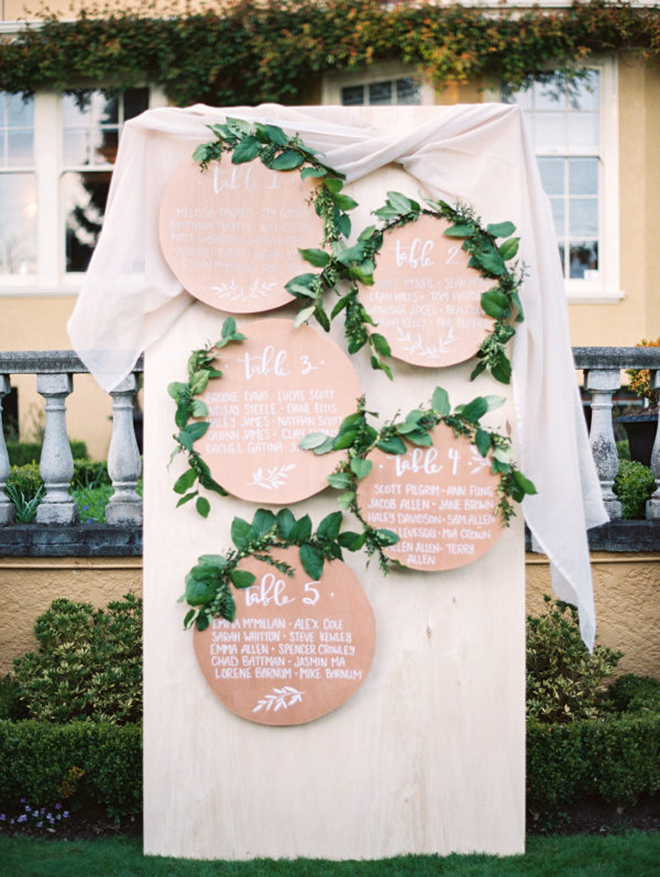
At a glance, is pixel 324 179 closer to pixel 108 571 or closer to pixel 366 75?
pixel 108 571

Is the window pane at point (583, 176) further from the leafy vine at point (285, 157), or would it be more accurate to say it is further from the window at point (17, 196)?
the leafy vine at point (285, 157)

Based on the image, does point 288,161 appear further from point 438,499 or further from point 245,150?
point 438,499

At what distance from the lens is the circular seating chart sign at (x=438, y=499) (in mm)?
2766

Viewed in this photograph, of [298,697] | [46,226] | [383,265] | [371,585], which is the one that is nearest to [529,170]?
[383,265]

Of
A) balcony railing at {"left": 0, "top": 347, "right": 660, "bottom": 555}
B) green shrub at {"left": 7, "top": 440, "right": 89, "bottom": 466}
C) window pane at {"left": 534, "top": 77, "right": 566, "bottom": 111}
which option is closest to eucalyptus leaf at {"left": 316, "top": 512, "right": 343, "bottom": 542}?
balcony railing at {"left": 0, "top": 347, "right": 660, "bottom": 555}

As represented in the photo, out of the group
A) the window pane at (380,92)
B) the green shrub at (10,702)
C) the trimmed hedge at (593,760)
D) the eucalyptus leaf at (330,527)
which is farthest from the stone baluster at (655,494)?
the window pane at (380,92)

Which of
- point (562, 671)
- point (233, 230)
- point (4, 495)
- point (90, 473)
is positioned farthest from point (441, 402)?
point (90, 473)

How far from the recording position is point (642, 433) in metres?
4.68

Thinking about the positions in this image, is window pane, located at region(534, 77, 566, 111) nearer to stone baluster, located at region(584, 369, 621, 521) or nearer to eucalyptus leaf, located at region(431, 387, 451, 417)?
stone baluster, located at region(584, 369, 621, 521)

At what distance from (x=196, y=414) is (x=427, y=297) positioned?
813mm

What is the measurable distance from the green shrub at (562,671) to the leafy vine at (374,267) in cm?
123

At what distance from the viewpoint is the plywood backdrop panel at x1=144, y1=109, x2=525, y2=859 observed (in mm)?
2775

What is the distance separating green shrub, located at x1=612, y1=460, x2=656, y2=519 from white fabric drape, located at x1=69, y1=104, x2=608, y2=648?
1.19m

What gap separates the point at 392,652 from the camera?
2.81 m
